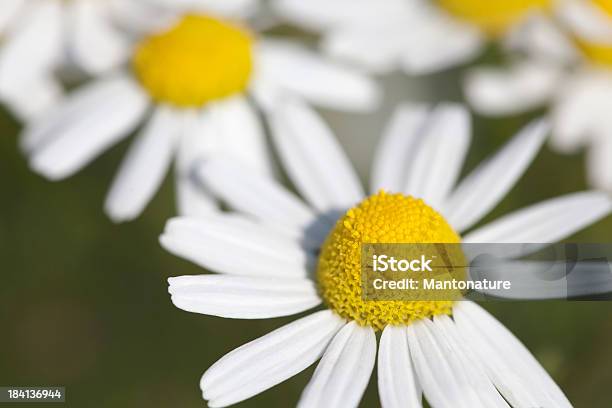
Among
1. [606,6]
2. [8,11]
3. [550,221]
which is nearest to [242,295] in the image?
[550,221]

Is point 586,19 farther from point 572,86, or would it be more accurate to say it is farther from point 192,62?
point 192,62

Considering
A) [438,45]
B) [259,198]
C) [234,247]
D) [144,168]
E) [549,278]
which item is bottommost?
[549,278]

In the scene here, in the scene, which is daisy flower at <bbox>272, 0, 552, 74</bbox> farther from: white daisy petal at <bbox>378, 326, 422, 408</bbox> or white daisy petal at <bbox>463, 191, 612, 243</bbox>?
white daisy petal at <bbox>378, 326, 422, 408</bbox>

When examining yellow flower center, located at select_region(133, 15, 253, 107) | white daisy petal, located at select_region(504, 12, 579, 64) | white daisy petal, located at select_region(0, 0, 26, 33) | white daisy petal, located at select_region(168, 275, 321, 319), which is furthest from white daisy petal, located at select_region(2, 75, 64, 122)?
white daisy petal, located at select_region(504, 12, 579, 64)

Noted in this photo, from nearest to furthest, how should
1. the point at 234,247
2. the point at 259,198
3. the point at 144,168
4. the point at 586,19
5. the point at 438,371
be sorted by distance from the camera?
the point at 438,371
the point at 234,247
the point at 259,198
the point at 144,168
the point at 586,19

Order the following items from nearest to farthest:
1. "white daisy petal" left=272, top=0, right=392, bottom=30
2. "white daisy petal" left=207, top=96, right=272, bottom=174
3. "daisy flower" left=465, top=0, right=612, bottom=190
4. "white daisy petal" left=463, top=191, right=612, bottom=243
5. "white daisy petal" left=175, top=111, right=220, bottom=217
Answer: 1. "white daisy petal" left=463, top=191, right=612, bottom=243
2. "white daisy petal" left=175, top=111, right=220, bottom=217
3. "white daisy petal" left=207, top=96, right=272, bottom=174
4. "daisy flower" left=465, top=0, right=612, bottom=190
5. "white daisy petal" left=272, top=0, right=392, bottom=30

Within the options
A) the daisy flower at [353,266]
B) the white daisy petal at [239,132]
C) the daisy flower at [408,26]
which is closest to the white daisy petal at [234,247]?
the daisy flower at [353,266]
